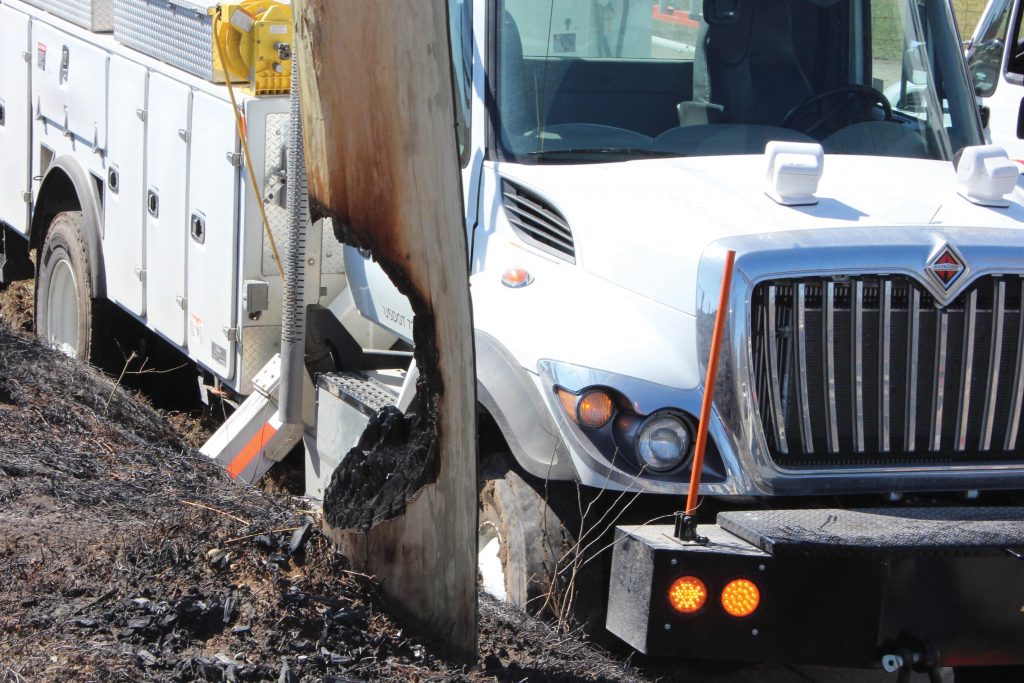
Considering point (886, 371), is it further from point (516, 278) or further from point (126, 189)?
point (126, 189)

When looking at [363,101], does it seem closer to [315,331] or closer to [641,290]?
[641,290]

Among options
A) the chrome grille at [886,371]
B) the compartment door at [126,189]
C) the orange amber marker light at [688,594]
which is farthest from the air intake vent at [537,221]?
the compartment door at [126,189]

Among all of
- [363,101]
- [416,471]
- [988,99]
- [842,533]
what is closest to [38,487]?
[416,471]

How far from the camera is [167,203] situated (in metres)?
6.43

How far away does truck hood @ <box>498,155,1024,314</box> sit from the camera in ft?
13.4

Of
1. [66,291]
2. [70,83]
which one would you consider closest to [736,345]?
[70,83]

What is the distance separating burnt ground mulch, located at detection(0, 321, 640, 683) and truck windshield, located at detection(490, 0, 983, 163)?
171 centimetres

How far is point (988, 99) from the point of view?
9180 millimetres

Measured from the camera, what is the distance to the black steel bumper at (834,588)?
11.8 ft

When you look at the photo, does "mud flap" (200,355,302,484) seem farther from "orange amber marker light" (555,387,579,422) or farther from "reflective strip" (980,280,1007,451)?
"reflective strip" (980,280,1007,451)

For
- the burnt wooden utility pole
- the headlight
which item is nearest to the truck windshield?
the headlight

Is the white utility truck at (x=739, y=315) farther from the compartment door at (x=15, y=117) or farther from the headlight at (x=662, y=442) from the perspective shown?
the compartment door at (x=15, y=117)

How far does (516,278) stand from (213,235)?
6.82ft

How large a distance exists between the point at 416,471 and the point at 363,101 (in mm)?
1014
